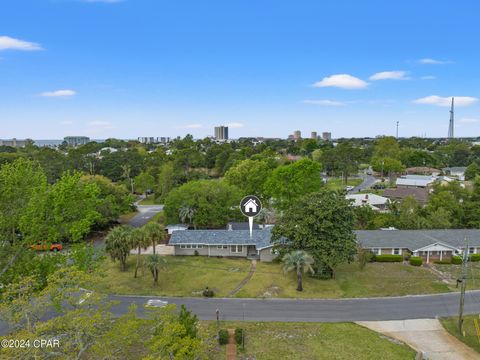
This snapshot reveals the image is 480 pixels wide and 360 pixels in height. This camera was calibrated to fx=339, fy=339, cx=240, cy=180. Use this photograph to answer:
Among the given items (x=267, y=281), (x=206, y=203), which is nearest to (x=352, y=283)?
(x=267, y=281)

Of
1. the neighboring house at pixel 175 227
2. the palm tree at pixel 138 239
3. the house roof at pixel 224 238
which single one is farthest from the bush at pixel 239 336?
the neighboring house at pixel 175 227

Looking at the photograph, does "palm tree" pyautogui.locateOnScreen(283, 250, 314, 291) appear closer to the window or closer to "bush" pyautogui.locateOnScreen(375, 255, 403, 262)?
the window

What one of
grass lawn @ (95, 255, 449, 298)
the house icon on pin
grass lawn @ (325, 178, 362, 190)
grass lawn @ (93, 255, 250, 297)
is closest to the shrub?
grass lawn @ (95, 255, 449, 298)

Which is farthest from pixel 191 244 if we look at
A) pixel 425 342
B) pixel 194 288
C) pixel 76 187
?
pixel 425 342

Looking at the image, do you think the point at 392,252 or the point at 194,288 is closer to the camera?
the point at 194,288

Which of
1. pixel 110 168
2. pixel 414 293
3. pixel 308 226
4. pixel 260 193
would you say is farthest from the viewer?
pixel 110 168

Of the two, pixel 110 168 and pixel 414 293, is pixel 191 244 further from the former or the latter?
pixel 110 168

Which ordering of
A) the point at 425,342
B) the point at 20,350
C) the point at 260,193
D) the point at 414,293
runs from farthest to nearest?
the point at 260,193, the point at 414,293, the point at 425,342, the point at 20,350
